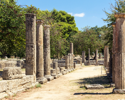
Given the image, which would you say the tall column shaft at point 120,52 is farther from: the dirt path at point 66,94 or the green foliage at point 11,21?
the green foliage at point 11,21

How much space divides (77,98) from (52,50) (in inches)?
1117

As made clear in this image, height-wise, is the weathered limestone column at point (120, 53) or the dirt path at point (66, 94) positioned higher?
the weathered limestone column at point (120, 53)

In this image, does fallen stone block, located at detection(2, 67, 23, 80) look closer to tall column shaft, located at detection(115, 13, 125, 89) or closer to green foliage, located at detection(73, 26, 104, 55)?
tall column shaft, located at detection(115, 13, 125, 89)

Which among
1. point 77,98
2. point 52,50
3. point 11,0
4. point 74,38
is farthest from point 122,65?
point 74,38

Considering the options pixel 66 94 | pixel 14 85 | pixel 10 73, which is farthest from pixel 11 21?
pixel 66 94

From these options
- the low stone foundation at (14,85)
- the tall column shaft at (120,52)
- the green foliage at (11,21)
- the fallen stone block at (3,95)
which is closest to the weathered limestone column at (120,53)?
the tall column shaft at (120,52)

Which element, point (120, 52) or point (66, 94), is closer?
point (120, 52)

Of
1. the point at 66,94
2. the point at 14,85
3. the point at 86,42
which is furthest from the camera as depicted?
the point at 86,42

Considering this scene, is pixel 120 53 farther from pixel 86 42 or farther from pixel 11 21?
pixel 86 42

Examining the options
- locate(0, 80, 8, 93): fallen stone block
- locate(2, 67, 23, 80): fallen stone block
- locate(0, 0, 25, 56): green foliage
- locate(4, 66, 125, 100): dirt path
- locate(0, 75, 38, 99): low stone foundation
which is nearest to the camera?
locate(0, 80, 8, 93): fallen stone block

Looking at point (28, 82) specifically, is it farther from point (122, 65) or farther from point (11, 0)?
point (11, 0)

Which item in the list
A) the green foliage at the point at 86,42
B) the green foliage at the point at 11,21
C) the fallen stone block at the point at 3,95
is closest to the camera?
the fallen stone block at the point at 3,95

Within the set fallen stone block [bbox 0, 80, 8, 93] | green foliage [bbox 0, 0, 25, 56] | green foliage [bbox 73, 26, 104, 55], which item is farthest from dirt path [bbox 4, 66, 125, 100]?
green foliage [bbox 73, 26, 104, 55]

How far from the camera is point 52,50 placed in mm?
36062
